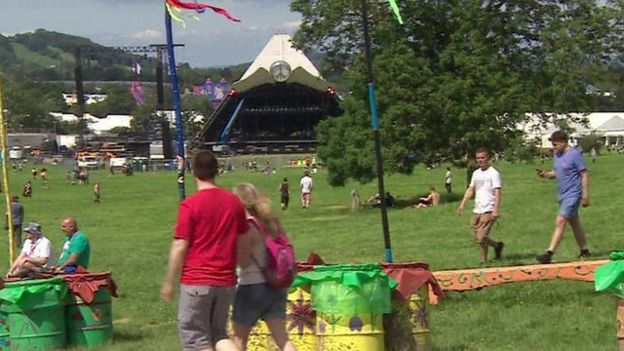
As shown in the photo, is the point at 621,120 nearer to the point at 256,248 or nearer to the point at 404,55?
the point at 404,55

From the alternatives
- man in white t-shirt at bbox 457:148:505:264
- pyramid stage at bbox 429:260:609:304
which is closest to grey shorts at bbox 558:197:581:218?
man in white t-shirt at bbox 457:148:505:264

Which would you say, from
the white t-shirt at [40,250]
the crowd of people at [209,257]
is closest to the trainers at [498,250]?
the white t-shirt at [40,250]

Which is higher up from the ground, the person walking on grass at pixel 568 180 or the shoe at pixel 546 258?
the person walking on grass at pixel 568 180

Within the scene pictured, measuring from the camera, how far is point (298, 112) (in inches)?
5325

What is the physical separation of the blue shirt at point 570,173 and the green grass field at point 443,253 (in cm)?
120

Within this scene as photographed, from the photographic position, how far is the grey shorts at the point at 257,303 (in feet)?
23.9

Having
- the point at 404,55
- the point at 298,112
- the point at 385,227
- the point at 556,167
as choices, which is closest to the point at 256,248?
the point at 385,227

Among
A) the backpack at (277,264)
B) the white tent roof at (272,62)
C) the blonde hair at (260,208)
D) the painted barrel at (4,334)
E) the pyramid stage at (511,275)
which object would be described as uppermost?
the white tent roof at (272,62)

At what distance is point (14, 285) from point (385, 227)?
12.1 ft

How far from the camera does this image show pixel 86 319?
10.6 meters

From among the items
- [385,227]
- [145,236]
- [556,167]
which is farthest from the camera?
[145,236]

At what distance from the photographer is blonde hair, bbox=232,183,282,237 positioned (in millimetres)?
7309

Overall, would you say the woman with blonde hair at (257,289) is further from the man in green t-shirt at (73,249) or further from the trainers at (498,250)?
the trainers at (498,250)

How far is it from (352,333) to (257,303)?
0.94 meters
